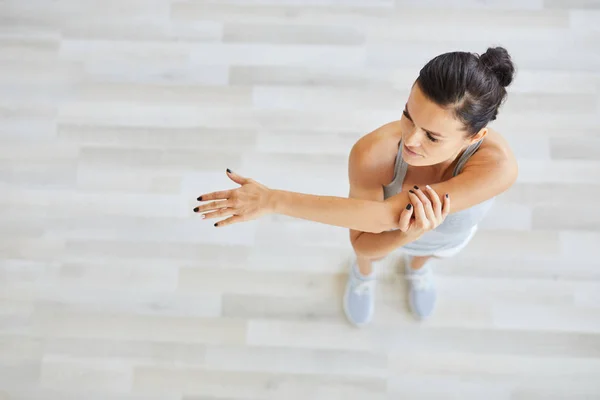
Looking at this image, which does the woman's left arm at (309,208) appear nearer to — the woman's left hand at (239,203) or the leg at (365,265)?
the woman's left hand at (239,203)

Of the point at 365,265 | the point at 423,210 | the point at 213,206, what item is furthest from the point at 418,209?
the point at 365,265

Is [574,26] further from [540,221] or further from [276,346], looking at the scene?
[276,346]

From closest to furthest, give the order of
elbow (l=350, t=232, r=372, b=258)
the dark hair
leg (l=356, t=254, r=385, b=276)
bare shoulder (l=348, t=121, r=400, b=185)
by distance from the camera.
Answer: the dark hair
bare shoulder (l=348, t=121, r=400, b=185)
elbow (l=350, t=232, r=372, b=258)
leg (l=356, t=254, r=385, b=276)

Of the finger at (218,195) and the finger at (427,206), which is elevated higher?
the finger at (427,206)

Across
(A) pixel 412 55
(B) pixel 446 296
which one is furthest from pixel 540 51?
(B) pixel 446 296

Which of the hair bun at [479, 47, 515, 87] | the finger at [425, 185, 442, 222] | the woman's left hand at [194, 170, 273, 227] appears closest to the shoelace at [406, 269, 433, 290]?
the finger at [425, 185, 442, 222]

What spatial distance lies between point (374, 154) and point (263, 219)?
96 cm

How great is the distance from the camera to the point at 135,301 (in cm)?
217

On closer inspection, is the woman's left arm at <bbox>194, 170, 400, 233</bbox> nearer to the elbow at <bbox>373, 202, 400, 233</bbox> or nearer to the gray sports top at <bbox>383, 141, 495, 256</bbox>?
the elbow at <bbox>373, 202, 400, 233</bbox>

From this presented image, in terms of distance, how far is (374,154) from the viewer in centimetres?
132

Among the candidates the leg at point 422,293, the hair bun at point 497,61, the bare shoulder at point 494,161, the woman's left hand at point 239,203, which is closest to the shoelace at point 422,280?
the leg at point 422,293

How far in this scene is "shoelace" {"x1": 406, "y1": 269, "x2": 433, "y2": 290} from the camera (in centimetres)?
207

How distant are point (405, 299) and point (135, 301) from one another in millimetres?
1063

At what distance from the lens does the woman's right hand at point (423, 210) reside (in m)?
1.21
